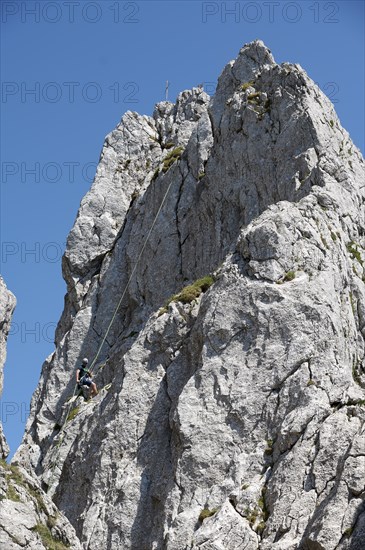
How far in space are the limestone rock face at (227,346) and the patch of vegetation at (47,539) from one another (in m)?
5.46

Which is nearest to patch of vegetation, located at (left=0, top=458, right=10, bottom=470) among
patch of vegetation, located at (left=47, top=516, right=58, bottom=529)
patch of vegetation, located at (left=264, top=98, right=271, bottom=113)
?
patch of vegetation, located at (left=47, top=516, right=58, bottom=529)

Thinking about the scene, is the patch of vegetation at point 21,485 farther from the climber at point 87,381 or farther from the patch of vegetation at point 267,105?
the patch of vegetation at point 267,105

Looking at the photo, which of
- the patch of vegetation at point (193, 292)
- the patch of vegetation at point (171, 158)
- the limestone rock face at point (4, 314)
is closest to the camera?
the limestone rock face at point (4, 314)

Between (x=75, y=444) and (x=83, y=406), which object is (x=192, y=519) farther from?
(x=83, y=406)

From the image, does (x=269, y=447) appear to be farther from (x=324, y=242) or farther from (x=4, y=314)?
(x=4, y=314)

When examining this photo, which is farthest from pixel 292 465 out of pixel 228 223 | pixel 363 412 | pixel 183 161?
pixel 183 161

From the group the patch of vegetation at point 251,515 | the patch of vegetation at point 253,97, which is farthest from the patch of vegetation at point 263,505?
the patch of vegetation at point 253,97

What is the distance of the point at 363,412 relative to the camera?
44375 millimetres

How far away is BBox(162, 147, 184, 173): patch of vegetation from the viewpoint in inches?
2751

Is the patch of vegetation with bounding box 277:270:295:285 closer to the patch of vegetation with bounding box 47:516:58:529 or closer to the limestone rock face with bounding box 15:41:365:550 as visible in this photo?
the limestone rock face with bounding box 15:41:365:550

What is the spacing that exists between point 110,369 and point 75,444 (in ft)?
21.2

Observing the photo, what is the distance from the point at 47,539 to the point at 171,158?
3584cm

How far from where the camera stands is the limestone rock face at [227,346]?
43719mm

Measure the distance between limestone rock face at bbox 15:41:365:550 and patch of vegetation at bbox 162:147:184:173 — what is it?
193mm
